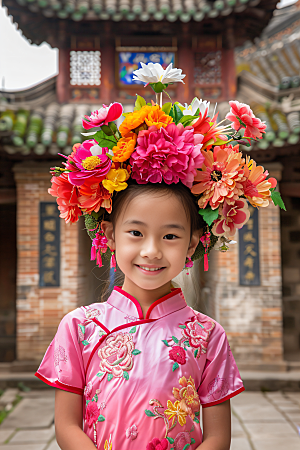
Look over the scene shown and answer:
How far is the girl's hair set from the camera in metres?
Answer: 1.34

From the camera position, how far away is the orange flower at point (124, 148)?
4.23 feet

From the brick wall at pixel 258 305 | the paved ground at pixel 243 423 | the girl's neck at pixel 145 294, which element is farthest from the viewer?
the brick wall at pixel 258 305

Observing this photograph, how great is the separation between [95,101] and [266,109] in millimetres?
2391

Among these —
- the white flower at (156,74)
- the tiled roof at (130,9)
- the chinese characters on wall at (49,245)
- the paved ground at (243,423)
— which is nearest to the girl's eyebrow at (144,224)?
the white flower at (156,74)

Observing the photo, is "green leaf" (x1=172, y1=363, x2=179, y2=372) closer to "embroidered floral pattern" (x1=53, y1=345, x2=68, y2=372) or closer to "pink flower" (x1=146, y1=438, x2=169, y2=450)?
"pink flower" (x1=146, y1=438, x2=169, y2=450)

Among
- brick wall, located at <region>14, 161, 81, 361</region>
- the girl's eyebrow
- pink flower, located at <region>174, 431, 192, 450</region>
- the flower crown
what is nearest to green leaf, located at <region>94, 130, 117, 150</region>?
the flower crown

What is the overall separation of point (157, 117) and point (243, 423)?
12.6 feet

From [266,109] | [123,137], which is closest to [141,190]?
[123,137]

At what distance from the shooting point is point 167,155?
1.28m

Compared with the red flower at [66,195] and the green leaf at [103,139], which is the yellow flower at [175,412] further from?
the green leaf at [103,139]

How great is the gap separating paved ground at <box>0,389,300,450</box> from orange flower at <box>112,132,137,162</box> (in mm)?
3329

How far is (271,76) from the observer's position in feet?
22.7

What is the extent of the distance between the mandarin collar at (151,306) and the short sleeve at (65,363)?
0.58 ft

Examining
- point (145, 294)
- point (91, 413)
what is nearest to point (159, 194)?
point (145, 294)
